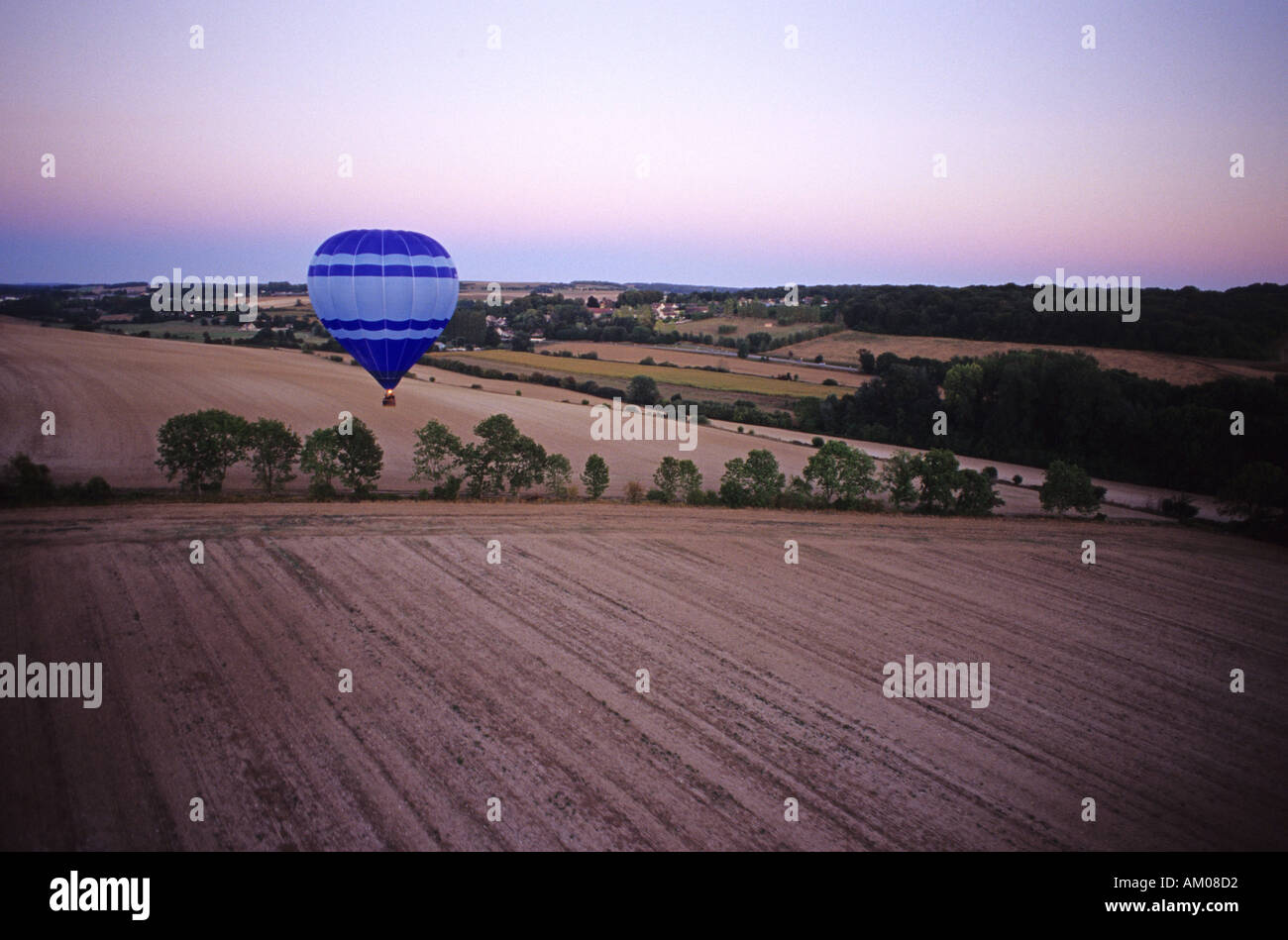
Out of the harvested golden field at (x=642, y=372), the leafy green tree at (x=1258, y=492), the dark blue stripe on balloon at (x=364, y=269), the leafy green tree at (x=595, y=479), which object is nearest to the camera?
the dark blue stripe on balloon at (x=364, y=269)

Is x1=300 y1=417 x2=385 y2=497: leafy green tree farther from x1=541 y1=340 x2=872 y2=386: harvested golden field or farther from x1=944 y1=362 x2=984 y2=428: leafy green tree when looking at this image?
x1=541 y1=340 x2=872 y2=386: harvested golden field

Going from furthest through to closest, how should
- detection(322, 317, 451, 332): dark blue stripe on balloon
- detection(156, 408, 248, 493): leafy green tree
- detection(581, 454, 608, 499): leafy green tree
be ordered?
detection(581, 454, 608, 499): leafy green tree < detection(156, 408, 248, 493): leafy green tree < detection(322, 317, 451, 332): dark blue stripe on balloon

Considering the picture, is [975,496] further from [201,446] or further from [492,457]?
[201,446]

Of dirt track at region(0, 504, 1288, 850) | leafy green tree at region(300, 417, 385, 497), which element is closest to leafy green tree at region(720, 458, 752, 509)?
dirt track at region(0, 504, 1288, 850)

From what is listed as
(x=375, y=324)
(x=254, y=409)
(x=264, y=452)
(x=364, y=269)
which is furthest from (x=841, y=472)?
(x=254, y=409)

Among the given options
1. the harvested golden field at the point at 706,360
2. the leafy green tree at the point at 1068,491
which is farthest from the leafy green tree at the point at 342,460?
the harvested golden field at the point at 706,360

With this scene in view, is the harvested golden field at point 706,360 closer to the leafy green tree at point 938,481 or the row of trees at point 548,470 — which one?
the leafy green tree at point 938,481

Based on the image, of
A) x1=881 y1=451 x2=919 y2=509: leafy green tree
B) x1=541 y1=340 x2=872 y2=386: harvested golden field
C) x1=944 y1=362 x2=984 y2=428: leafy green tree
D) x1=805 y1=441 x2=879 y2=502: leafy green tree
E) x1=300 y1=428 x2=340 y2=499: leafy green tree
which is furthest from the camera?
x1=541 y1=340 x2=872 y2=386: harvested golden field
